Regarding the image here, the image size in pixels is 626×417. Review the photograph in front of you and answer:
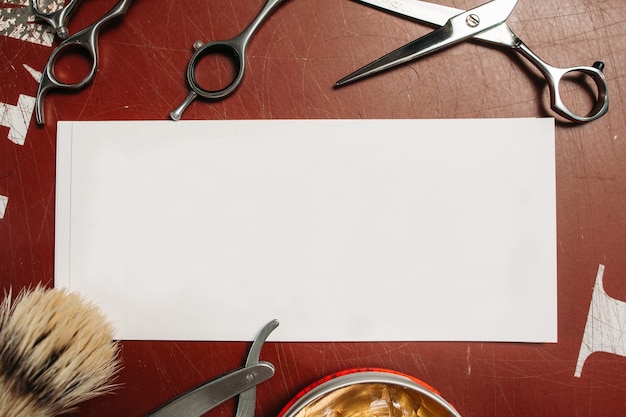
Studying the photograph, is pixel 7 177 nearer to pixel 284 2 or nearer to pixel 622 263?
pixel 284 2

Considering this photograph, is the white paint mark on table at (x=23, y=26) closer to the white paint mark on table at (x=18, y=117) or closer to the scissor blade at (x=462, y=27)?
the white paint mark on table at (x=18, y=117)

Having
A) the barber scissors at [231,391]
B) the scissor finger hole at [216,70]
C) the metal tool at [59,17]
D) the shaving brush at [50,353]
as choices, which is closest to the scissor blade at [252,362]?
the barber scissors at [231,391]

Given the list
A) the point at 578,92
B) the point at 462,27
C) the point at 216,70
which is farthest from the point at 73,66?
the point at 578,92

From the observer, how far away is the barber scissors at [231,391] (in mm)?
435

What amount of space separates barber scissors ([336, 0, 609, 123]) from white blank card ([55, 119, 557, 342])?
0.14 feet

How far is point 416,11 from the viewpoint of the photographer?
461 mm

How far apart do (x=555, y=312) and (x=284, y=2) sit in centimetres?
39

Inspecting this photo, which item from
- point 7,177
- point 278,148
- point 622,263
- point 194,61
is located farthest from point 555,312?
point 7,177

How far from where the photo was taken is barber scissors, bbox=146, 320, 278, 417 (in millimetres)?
435

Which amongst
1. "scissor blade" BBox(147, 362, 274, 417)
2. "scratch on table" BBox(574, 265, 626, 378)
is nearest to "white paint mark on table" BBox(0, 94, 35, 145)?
"scissor blade" BBox(147, 362, 274, 417)

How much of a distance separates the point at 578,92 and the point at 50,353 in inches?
20.6

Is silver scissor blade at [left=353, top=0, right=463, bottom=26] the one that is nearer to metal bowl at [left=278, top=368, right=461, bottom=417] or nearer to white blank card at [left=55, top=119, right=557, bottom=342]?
white blank card at [left=55, top=119, right=557, bottom=342]

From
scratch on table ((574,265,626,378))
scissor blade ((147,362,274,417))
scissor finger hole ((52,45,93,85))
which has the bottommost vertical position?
scratch on table ((574,265,626,378))

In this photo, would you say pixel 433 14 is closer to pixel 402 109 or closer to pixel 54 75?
pixel 402 109
